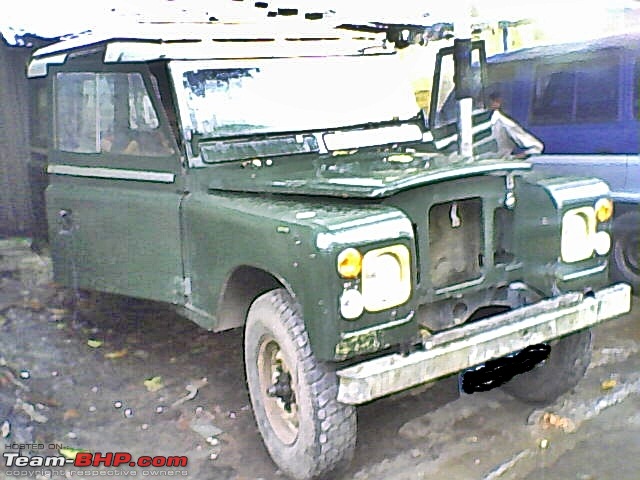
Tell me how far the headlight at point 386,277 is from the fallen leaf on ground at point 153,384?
1878 millimetres

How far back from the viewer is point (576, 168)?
5582 millimetres

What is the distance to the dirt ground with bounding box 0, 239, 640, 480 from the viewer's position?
10.8 feet

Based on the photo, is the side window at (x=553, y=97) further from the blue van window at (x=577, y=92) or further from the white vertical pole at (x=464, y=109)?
the white vertical pole at (x=464, y=109)

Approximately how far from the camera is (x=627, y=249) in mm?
5367

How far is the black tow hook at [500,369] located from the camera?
10.6 ft

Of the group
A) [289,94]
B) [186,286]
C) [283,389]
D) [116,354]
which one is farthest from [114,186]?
[283,389]

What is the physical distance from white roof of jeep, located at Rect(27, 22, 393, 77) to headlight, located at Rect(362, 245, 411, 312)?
1.58 metres

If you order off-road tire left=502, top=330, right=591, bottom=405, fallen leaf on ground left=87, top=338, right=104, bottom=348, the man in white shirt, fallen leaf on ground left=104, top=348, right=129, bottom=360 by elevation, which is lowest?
fallen leaf on ground left=104, top=348, right=129, bottom=360

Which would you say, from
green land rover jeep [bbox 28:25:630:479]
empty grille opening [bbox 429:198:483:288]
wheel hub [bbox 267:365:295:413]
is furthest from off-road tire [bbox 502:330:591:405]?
wheel hub [bbox 267:365:295:413]

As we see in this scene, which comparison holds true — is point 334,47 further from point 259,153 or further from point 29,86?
point 29,86

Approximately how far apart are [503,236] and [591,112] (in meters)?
2.63

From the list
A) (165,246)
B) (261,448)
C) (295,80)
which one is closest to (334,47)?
(295,80)

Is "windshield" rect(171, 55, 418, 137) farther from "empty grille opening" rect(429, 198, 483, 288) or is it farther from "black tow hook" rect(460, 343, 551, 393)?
"black tow hook" rect(460, 343, 551, 393)

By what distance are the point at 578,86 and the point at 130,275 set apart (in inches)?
141
